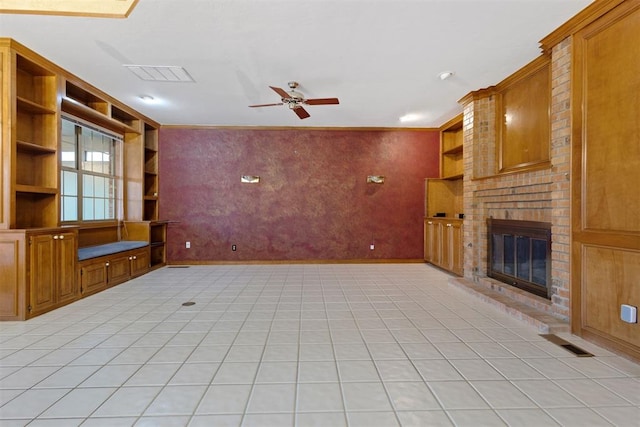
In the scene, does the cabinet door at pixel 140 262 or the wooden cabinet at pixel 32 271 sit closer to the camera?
the wooden cabinet at pixel 32 271

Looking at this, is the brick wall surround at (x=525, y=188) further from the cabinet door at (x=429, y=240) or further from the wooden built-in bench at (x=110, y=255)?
the wooden built-in bench at (x=110, y=255)

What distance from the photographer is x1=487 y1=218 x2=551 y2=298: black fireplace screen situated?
322 centimetres

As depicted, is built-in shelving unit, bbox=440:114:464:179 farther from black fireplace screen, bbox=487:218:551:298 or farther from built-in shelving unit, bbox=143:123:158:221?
built-in shelving unit, bbox=143:123:158:221

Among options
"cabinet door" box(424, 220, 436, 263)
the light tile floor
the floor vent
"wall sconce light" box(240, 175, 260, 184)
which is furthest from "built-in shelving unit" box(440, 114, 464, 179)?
"wall sconce light" box(240, 175, 260, 184)

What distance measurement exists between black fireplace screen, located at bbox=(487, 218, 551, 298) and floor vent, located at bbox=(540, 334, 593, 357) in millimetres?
697

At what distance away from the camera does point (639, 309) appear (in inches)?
83.5

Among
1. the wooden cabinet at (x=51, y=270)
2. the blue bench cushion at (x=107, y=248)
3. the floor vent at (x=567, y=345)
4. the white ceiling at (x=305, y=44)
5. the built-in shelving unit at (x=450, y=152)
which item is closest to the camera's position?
the floor vent at (x=567, y=345)

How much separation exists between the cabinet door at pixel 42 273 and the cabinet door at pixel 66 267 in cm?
6

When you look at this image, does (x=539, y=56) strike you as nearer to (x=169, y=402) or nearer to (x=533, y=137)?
(x=533, y=137)

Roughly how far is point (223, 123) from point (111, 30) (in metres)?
3.08

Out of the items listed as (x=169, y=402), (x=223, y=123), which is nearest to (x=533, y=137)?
(x=169, y=402)

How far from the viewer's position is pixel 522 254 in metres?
3.59

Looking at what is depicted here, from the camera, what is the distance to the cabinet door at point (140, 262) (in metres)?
4.80

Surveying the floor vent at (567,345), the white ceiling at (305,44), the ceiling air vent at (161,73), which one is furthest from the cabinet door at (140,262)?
the floor vent at (567,345)
